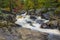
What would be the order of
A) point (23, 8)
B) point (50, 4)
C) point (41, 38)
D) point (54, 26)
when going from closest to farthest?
point (41, 38)
point (54, 26)
point (50, 4)
point (23, 8)

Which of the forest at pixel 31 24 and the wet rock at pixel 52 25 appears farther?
the wet rock at pixel 52 25

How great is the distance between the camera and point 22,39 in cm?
1576

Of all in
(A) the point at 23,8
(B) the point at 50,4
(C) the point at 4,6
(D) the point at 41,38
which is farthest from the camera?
(A) the point at 23,8

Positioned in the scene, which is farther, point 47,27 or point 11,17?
point 11,17

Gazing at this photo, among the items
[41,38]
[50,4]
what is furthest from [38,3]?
[41,38]

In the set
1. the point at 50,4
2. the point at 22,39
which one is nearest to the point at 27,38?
the point at 22,39

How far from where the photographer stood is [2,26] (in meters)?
20.9

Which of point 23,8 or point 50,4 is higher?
point 50,4

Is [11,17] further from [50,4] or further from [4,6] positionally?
[4,6]

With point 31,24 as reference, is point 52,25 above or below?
above

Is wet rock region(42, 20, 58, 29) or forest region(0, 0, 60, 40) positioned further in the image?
wet rock region(42, 20, 58, 29)

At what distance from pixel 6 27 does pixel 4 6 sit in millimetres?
17760

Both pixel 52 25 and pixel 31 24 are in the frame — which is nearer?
pixel 52 25

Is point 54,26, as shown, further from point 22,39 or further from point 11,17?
point 22,39
